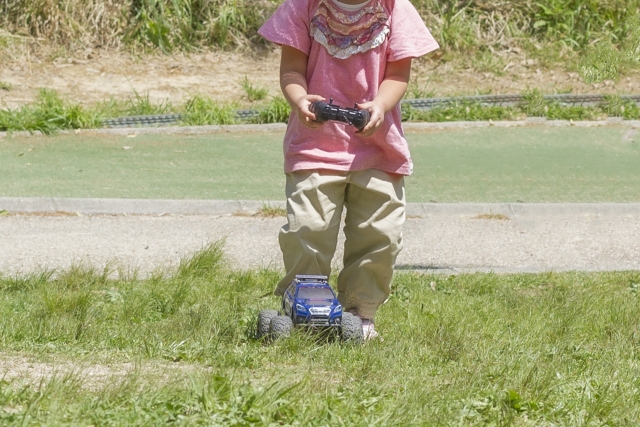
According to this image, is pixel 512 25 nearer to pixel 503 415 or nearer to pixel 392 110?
pixel 392 110

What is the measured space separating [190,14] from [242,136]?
5678 mm

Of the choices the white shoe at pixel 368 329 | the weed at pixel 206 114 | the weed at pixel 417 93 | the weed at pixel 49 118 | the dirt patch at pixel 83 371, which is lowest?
the weed at pixel 417 93

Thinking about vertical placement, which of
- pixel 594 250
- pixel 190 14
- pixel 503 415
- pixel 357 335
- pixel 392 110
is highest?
pixel 392 110

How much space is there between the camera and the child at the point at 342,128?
4832mm

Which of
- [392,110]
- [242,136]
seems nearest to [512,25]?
[242,136]

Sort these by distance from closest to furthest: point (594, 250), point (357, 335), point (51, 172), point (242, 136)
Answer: point (357, 335)
point (594, 250)
point (51, 172)
point (242, 136)

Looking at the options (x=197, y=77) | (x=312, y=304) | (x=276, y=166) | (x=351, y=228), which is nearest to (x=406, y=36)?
(x=351, y=228)

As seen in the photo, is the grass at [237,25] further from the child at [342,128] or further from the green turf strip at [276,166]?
the child at [342,128]

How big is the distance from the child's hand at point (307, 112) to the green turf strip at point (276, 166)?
488cm

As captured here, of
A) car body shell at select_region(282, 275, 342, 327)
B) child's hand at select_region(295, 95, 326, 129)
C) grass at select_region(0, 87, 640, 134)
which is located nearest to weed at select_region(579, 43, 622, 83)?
child's hand at select_region(295, 95, 326, 129)

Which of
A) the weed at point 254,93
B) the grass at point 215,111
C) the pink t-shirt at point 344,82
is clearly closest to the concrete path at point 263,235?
the pink t-shirt at point 344,82

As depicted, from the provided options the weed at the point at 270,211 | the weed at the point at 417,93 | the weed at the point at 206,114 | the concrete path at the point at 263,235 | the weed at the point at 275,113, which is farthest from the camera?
the weed at the point at 417,93

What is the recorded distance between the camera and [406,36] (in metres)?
4.88

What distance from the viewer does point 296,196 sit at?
4.85 meters
